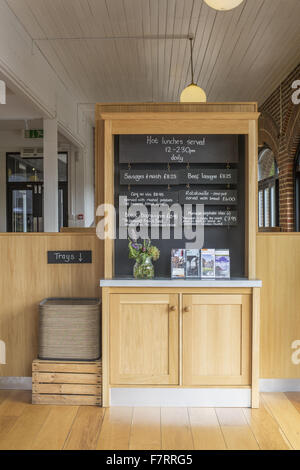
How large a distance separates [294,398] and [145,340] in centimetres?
123

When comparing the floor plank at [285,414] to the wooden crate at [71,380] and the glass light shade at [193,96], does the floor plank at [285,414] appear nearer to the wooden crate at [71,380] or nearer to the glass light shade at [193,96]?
the wooden crate at [71,380]

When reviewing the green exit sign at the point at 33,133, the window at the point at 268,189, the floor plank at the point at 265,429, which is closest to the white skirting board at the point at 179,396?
the floor plank at the point at 265,429

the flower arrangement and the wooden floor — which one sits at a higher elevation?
the flower arrangement

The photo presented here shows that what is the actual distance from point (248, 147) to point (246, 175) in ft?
0.71

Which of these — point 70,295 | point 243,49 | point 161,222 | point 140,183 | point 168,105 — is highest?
point 243,49

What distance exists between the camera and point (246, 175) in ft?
10.4

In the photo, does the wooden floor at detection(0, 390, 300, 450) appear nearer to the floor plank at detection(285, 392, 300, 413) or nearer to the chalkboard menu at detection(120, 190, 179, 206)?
the floor plank at detection(285, 392, 300, 413)

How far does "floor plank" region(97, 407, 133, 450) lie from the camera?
242cm

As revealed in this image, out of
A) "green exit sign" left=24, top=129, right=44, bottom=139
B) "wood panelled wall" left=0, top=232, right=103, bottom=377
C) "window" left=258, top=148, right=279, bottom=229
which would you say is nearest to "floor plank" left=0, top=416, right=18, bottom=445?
"wood panelled wall" left=0, top=232, right=103, bottom=377

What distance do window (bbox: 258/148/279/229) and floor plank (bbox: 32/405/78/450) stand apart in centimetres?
534

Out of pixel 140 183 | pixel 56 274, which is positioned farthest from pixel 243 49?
pixel 56 274
